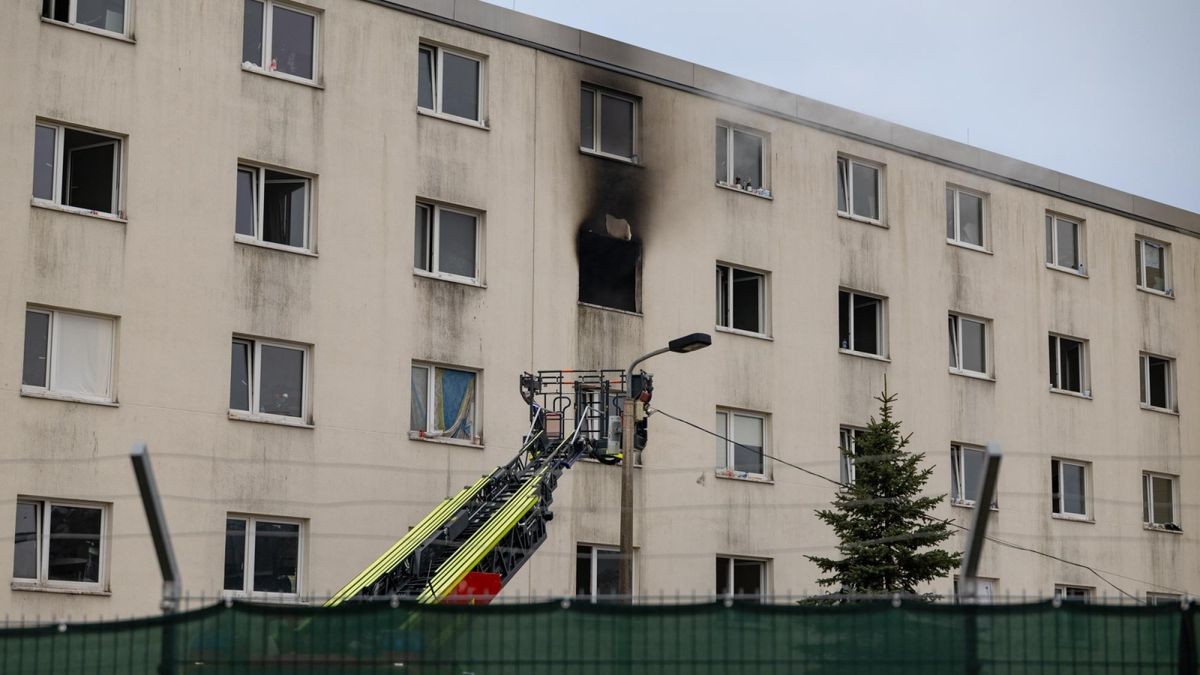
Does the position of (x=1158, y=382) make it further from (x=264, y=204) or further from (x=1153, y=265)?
(x=264, y=204)

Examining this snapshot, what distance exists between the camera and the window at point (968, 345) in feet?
121

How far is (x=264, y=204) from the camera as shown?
27.8m

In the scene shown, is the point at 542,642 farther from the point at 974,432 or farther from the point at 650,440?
the point at 974,432

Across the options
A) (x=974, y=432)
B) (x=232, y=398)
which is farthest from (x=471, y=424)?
(x=974, y=432)

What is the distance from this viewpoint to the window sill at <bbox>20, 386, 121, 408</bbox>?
24.9 metres

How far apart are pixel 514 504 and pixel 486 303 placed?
5183 millimetres

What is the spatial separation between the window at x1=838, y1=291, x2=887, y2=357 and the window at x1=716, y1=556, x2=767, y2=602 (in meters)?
4.81

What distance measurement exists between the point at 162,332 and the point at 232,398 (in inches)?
60.7

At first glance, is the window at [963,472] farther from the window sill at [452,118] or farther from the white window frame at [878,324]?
the window sill at [452,118]

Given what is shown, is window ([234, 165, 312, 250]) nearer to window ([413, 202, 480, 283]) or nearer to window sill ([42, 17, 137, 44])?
window ([413, 202, 480, 283])

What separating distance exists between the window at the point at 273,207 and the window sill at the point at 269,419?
104 inches

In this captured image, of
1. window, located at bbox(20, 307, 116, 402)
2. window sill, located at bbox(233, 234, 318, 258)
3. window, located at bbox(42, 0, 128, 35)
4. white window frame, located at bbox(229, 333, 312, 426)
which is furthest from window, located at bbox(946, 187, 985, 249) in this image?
window, located at bbox(20, 307, 116, 402)

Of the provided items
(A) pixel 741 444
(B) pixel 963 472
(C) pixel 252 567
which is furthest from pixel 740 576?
(C) pixel 252 567

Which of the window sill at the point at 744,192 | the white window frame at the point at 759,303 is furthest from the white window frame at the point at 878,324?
the window sill at the point at 744,192
